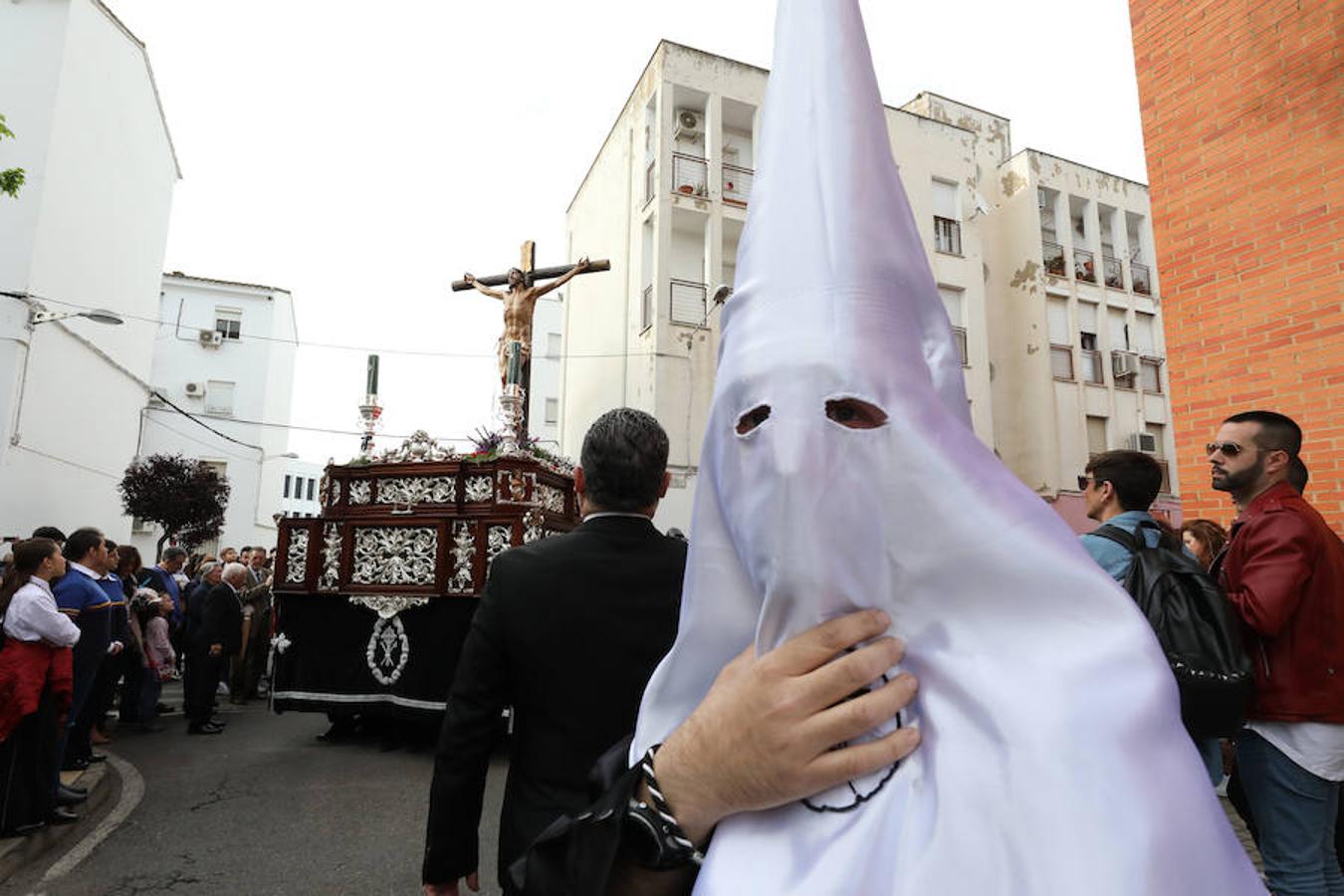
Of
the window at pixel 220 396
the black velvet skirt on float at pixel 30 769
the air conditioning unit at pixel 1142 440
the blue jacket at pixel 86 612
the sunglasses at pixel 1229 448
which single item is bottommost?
the black velvet skirt on float at pixel 30 769

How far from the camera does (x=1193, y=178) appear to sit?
4.84 metres

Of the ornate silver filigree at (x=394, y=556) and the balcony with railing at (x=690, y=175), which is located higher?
the balcony with railing at (x=690, y=175)

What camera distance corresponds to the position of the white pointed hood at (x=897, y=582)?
698mm

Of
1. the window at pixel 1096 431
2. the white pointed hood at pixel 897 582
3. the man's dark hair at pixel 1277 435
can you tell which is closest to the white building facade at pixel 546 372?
the window at pixel 1096 431

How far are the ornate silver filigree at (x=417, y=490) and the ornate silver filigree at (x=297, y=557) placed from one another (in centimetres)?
78

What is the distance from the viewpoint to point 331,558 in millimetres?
6578

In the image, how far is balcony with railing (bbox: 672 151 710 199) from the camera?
15.8 metres

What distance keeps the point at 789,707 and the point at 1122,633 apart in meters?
0.32

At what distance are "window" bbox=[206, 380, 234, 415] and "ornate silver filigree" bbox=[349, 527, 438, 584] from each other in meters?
23.7

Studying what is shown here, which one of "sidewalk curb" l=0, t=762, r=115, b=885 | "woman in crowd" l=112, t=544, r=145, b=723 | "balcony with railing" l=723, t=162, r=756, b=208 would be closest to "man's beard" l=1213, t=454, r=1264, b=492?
"sidewalk curb" l=0, t=762, r=115, b=885

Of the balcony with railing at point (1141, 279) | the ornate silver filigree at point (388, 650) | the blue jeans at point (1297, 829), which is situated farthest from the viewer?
the balcony with railing at point (1141, 279)

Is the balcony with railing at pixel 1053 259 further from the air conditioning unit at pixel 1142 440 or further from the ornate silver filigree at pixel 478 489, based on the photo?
the ornate silver filigree at pixel 478 489

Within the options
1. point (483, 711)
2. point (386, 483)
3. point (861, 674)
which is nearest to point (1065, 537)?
point (861, 674)

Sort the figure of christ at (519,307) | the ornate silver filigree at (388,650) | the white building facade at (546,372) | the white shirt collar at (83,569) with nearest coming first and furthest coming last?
1. the white shirt collar at (83,569)
2. the ornate silver filigree at (388,650)
3. the figure of christ at (519,307)
4. the white building facade at (546,372)
